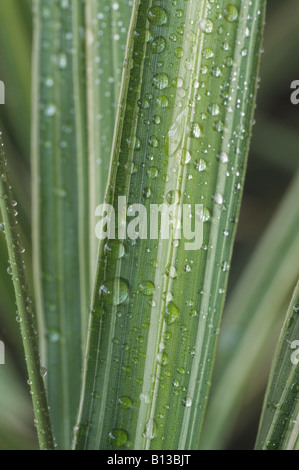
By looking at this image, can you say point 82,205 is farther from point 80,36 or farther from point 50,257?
point 80,36

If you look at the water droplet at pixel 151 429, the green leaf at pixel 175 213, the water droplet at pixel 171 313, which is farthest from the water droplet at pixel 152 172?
the water droplet at pixel 151 429

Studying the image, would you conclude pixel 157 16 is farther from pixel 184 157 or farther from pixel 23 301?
pixel 23 301

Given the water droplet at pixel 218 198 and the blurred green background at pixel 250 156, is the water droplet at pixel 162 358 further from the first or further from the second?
the blurred green background at pixel 250 156

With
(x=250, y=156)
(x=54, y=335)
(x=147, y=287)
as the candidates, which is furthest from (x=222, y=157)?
(x=250, y=156)

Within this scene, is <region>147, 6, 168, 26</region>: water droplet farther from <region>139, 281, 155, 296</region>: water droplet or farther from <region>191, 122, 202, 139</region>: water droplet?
<region>139, 281, 155, 296</region>: water droplet
